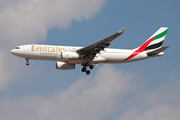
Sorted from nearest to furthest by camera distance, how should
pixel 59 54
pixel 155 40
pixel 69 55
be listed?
pixel 69 55
pixel 59 54
pixel 155 40

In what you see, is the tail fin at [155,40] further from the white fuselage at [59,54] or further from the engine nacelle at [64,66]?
the engine nacelle at [64,66]

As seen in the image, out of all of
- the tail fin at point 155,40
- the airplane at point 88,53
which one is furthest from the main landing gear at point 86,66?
the tail fin at point 155,40

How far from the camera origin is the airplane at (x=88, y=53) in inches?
1705

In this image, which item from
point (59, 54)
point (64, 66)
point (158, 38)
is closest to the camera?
point (59, 54)

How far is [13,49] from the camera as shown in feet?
146

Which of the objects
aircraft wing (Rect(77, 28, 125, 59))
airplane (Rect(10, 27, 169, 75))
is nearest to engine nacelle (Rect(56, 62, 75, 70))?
airplane (Rect(10, 27, 169, 75))

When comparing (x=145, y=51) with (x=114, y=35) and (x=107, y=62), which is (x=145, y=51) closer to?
(x=107, y=62)

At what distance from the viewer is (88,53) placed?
147 feet

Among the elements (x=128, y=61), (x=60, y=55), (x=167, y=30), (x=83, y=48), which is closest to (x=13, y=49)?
(x=60, y=55)

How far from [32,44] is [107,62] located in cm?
1104

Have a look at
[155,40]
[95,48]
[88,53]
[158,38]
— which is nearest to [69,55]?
[88,53]

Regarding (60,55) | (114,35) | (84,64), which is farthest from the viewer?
(84,64)

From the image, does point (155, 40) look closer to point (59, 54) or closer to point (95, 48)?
point (95, 48)

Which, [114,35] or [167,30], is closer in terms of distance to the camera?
[114,35]
